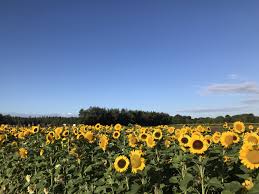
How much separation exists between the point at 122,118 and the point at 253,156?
77530 millimetres

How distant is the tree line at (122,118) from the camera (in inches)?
2921

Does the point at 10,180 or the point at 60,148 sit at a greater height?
the point at 60,148

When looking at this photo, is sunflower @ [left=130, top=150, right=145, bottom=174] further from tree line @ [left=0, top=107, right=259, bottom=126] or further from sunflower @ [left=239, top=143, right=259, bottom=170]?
tree line @ [left=0, top=107, right=259, bottom=126]

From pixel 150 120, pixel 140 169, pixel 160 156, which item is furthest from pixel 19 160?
pixel 150 120

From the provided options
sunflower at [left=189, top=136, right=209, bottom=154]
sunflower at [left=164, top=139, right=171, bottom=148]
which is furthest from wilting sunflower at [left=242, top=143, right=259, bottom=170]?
sunflower at [left=164, top=139, right=171, bottom=148]

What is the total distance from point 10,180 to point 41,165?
8.09 ft

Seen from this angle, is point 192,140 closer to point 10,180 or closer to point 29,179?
point 29,179

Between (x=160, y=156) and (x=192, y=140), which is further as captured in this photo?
(x=160, y=156)

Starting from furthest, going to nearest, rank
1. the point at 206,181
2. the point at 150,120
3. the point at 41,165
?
the point at 150,120, the point at 41,165, the point at 206,181

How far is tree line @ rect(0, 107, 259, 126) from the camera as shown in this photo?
74188 mm

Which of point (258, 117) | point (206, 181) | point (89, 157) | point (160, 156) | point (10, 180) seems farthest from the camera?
point (258, 117)

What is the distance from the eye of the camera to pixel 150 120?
91.6 metres

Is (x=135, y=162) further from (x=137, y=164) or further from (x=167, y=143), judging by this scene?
(x=167, y=143)

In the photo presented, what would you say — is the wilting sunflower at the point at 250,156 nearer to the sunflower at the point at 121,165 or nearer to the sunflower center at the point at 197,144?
the sunflower center at the point at 197,144
